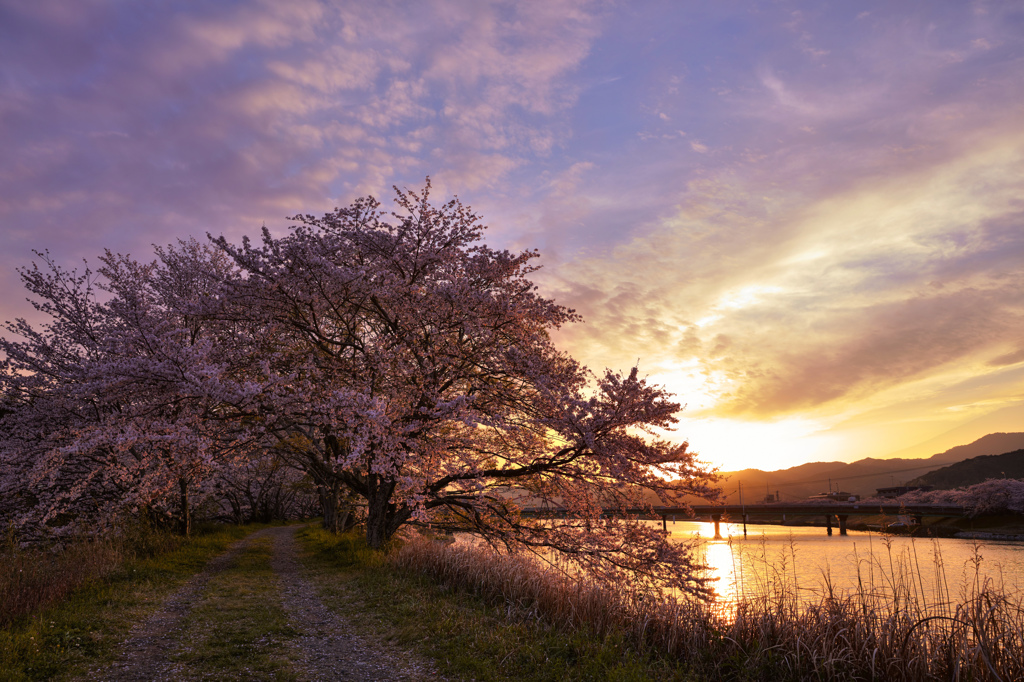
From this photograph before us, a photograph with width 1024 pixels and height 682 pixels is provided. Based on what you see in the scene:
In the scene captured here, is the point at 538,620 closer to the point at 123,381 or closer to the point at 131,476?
the point at 123,381

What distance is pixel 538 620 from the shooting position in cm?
922

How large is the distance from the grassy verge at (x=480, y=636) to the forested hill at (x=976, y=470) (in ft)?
563

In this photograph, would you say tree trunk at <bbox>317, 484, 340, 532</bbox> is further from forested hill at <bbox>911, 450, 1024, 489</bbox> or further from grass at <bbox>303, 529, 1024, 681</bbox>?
forested hill at <bbox>911, 450, 1024, 489</bbox>

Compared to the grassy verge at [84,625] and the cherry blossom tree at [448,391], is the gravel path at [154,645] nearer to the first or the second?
the grassy verge at [84,625]

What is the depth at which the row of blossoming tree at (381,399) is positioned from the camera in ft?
39.4

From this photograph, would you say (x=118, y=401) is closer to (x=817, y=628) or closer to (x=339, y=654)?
(x=339, y=654)

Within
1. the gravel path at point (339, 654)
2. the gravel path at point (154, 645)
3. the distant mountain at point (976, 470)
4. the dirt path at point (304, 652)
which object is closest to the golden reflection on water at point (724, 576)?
the gravel path at point (339, 654)

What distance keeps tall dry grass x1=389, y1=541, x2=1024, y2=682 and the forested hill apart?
17066 centimetres

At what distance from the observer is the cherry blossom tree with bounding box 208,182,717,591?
482 inches

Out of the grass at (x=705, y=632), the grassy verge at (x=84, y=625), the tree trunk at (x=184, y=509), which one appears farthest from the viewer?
the tree trunk at (x=184, y=509)

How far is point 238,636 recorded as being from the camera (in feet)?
31.5

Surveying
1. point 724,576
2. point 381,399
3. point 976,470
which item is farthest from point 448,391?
point 976,470

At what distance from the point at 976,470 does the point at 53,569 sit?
201340 mm

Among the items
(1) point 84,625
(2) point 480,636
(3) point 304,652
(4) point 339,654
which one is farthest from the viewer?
(1) point 84,625
